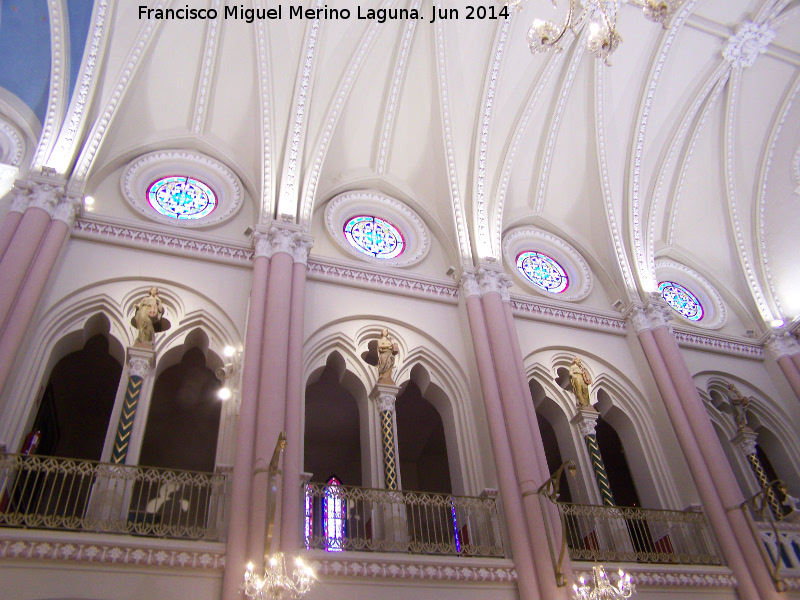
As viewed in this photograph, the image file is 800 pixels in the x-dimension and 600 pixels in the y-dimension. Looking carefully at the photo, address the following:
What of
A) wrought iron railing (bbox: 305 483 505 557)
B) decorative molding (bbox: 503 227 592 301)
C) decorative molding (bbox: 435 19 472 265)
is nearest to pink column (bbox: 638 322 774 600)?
decorative molding (bbox: 503 227 592 301)

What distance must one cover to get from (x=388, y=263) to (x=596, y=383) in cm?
462

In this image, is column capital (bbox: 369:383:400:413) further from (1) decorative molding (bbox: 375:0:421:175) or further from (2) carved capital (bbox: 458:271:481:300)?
(1) decorative molding (bbox: 375:0:421:175)

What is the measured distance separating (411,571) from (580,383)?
5270 millimetres

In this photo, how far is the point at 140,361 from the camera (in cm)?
1014

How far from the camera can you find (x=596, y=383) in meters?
13.2

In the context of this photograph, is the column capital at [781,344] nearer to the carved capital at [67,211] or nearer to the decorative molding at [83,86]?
the carved capital at [67,211]

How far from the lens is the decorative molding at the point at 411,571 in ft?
28.0

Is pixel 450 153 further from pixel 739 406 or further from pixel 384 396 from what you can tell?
pixel 739 406

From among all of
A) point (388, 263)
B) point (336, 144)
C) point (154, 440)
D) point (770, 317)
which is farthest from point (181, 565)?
point (770, 317)

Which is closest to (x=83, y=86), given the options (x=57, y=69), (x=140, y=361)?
(x=57, y=69)

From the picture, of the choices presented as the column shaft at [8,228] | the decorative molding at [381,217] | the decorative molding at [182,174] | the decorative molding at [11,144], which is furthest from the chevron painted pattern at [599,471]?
the decorative molding at [11,144]

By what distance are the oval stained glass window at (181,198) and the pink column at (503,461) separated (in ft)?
17.5

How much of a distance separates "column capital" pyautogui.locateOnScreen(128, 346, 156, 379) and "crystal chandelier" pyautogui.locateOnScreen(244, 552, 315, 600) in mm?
3583

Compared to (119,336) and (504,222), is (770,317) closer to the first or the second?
(504,222)
